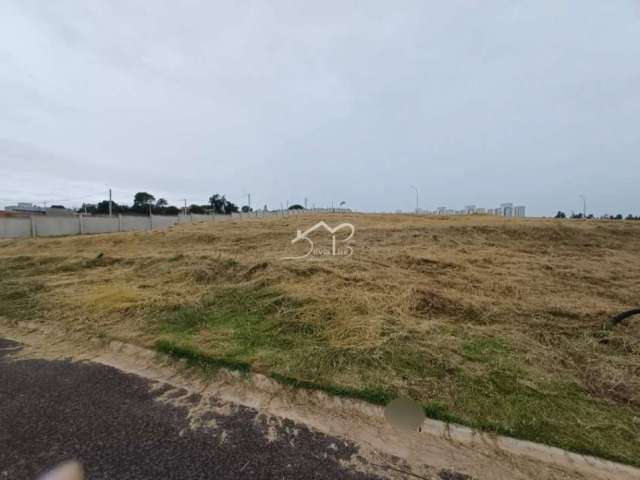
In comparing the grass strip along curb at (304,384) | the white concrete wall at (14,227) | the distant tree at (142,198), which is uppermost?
the distant tree at (142,198)

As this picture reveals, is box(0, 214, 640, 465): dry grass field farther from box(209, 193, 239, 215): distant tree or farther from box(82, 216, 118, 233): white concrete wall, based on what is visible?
box(209, 193, 239, 215): distant tree

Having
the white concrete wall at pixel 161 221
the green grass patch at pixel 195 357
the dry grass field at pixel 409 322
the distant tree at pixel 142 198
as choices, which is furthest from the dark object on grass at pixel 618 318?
the distant tree at pixel 142 198

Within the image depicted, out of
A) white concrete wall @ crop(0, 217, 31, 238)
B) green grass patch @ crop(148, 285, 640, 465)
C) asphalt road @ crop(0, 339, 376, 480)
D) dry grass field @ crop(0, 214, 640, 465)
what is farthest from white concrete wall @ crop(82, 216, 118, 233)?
asphalt road @ crop(0, 339, 376, 480)

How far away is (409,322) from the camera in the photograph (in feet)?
11.1

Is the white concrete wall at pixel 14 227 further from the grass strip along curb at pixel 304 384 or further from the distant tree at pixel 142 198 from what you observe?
the distant tree at pixel 142 198

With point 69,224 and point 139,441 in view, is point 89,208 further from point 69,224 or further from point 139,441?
point 139,441

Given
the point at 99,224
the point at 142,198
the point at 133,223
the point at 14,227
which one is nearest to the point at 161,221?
the point at 133,223

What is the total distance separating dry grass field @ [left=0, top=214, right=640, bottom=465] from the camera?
2078 mm

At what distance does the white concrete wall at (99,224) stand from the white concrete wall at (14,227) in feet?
8.87

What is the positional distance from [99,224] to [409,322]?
2322 cm

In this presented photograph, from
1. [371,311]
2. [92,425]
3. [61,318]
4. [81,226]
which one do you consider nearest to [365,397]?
[371,311]

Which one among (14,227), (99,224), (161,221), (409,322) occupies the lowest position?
(409,322)

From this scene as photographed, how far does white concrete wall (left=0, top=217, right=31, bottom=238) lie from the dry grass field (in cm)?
1251

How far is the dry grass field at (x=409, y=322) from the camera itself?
6.82 ft
